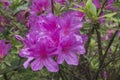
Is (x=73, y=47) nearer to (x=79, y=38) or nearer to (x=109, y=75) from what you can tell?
(x=79, y=38)

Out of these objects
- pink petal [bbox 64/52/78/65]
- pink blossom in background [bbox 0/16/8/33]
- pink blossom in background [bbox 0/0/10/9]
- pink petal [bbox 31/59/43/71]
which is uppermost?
pink blossom in background [bbox 0/0/10/9]

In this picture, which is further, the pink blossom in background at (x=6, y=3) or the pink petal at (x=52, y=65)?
the pink blossom in background at (x=6, y=3)

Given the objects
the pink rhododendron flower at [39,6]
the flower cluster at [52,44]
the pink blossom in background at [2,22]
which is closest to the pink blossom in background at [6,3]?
the pink blossom in background at [2,22]

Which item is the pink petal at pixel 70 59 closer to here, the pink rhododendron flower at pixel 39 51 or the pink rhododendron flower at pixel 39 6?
the pink rhododendron flower at pixel 39 51

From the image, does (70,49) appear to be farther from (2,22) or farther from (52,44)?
(2,22)

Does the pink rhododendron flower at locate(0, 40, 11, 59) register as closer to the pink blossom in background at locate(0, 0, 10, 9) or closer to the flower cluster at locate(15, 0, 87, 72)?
the pink blossom in background at locate(0, 0, 10, 9)

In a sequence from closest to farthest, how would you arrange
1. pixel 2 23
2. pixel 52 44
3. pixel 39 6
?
pixel 52 44, pixel 39 6, pixel 2 23

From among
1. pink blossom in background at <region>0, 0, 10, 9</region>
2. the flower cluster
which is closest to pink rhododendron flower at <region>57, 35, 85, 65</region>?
the flower cluster

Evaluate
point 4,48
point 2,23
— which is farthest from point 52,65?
point 2,23

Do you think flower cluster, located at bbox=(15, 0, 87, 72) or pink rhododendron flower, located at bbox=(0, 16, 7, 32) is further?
pink rhododendron flower, located at bbox=(0, 16, 7, 32)

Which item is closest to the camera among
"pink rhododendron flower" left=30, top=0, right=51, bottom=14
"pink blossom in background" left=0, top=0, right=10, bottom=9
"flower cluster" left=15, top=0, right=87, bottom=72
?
"flower cluster" left=15, top=0, right=87, bottom=72
